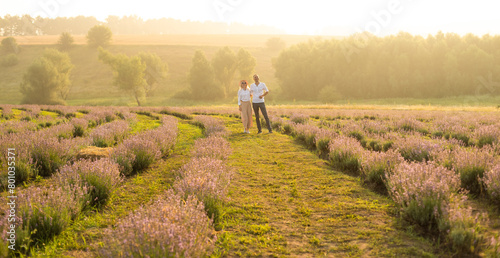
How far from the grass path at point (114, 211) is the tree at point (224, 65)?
51.5 metres

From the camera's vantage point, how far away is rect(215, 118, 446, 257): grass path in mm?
2873

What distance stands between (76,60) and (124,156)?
8137cm

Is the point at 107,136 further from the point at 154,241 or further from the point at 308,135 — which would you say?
the point at 154,241

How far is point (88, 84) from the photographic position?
6022cm

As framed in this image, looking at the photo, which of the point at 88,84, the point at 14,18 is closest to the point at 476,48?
the point at 88,84

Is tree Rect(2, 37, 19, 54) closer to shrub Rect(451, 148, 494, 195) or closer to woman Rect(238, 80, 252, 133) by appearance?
woman Rect(238, 80, 252, 133)

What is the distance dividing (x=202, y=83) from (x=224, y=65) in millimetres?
6385

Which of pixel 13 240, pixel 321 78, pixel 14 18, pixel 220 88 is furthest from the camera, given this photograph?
pixel 14 18

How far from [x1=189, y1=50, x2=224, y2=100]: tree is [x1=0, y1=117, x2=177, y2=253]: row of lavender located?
48936 millimetres

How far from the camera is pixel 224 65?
57.1 meters

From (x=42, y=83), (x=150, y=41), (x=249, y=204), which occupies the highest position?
(x=150, y=41)

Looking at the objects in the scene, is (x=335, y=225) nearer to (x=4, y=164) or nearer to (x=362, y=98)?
(x=4, y=164)

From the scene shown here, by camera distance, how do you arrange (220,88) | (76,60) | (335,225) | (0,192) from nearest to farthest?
(335,225) → (0,192) → (220,88) → (76,60)

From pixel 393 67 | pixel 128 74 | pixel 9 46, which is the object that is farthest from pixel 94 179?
pixel 9 46
